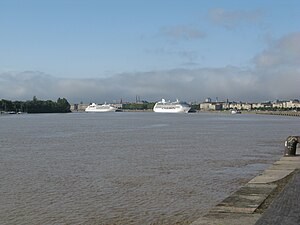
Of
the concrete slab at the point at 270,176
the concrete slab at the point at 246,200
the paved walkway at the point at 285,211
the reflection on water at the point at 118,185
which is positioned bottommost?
the reflection on water at the point at 118,185

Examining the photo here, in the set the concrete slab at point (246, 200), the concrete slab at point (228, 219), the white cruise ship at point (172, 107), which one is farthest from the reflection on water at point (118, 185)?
the white cruise ship at point (172, 107)

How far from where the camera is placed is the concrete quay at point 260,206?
7.30 metres

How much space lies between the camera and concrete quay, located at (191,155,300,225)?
730cm

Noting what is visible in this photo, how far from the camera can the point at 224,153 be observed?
81.3ft

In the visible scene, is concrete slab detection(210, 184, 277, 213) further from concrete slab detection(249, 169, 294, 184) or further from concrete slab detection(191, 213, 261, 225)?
concrete slab detection(249, 169, 294, 184)

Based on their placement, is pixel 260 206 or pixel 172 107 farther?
pixel 172 107

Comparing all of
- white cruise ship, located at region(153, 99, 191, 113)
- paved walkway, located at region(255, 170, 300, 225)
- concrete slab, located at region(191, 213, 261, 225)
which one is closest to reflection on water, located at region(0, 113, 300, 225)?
concrete slab, located at region(191, 213, 261, 225)

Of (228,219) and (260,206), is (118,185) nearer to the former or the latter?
(260,206)

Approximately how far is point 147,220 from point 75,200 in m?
2.81

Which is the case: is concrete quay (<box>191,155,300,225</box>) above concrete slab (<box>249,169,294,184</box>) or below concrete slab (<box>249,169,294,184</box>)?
above

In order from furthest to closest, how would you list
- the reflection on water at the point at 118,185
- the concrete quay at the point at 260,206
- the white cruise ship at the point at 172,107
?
1. the white cruise ship at the point at 172,107
2. the reflection on water at the point at 118,185
3. the concrete quay at the point at 260,206

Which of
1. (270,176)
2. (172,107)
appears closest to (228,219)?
(270,176)

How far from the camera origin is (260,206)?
9133 millimetres

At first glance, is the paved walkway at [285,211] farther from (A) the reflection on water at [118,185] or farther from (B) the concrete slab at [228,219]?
(A) the reflection on water at [118,185]
